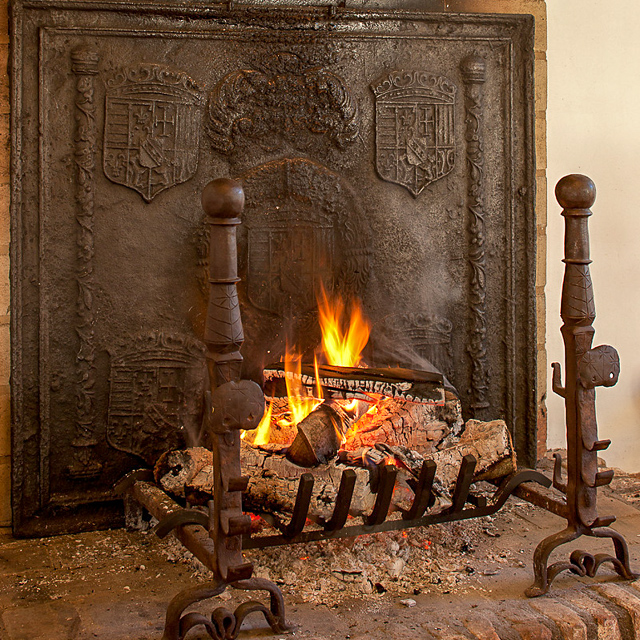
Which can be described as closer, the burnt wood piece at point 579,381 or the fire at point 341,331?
the burnt wood piece at point 579,381

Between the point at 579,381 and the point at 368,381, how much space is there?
34.4 inches

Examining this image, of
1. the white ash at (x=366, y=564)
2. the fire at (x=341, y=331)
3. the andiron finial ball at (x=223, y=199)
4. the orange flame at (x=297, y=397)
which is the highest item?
the andiron finial ball at (x=223, y=199)

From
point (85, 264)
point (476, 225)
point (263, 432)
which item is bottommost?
point (263, 432)

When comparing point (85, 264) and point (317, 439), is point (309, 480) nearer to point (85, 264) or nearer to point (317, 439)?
point (317, 439)

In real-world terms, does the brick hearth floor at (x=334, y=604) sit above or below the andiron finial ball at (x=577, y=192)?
below

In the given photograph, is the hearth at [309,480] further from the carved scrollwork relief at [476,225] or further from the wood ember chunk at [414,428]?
the carved scrollwork relief at [476,225]

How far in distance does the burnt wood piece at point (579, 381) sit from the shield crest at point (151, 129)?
156cm

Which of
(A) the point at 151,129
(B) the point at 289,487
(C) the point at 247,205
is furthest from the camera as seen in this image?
(C) the point at 247,205

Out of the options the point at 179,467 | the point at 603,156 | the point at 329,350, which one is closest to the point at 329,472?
the point at 179,467

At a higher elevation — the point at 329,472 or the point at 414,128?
the point at 414,128

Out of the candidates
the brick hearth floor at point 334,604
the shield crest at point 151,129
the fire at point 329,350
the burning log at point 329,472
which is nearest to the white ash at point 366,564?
the brick hearth floor at point 334,604

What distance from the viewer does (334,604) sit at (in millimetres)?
2430

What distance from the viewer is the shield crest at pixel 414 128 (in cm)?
336

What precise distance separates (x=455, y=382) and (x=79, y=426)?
173 cm
